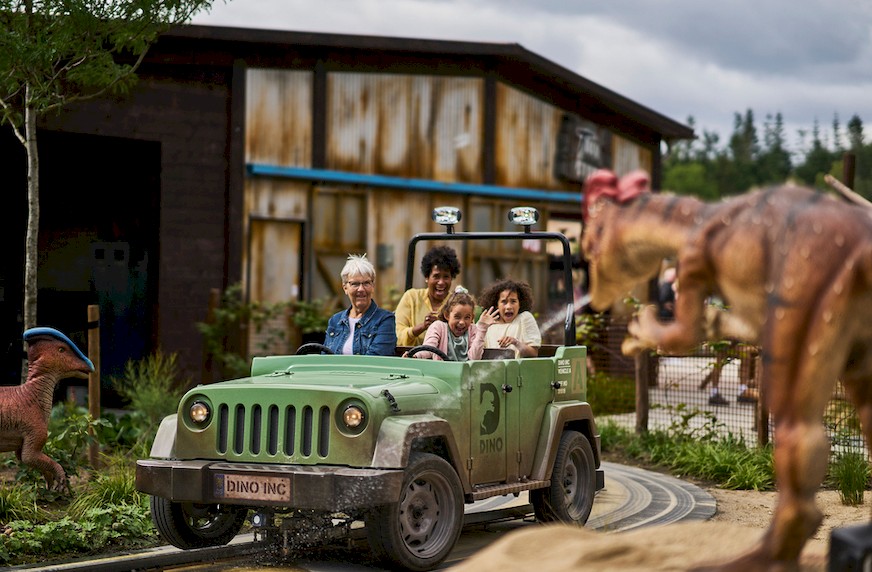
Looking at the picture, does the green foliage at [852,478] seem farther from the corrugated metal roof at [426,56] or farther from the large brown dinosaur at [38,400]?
the corrugated metal roof at [426,56]

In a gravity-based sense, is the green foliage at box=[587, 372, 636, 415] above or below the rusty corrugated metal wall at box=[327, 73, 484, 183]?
below

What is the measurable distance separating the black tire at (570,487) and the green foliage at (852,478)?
248 centimetres

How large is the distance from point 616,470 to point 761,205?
8888 mm

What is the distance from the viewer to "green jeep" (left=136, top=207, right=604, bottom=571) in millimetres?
7410

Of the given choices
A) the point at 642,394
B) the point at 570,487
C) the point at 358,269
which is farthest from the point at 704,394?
the point at 358,269

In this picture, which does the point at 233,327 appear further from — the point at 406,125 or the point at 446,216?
the point at 446,216

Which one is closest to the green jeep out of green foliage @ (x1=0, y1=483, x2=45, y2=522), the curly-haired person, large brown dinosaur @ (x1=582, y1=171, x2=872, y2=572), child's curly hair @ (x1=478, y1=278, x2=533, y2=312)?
the curly-haired person

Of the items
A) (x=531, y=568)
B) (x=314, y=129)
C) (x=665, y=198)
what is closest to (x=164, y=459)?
(x=531, y=568)

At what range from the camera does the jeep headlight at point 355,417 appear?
A: 7.42 metres

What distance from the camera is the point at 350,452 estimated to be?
7434 millimetres

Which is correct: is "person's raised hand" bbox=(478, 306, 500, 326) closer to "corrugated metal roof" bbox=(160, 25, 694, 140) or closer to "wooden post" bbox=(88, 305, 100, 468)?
"wooden post" bbox=(88, 305, 100, 468)

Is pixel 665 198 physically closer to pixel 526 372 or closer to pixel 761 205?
pixel 761 205

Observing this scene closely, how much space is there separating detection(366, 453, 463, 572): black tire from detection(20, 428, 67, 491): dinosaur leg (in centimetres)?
300

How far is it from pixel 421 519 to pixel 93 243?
37.4ft
